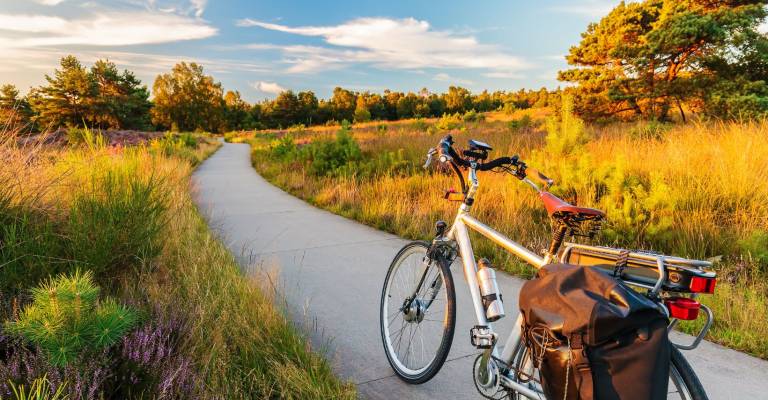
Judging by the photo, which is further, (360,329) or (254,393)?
(360,329)

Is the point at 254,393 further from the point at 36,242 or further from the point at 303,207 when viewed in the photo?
the point at 303,207

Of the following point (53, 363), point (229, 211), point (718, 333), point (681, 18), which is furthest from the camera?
point (681, 18)

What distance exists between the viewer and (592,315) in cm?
142

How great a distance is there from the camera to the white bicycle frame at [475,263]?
203 centimetres

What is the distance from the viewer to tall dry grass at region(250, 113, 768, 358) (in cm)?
412

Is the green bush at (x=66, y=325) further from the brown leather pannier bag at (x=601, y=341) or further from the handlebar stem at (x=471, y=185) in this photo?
the brown leather pannier bag at (x=601, y=341)

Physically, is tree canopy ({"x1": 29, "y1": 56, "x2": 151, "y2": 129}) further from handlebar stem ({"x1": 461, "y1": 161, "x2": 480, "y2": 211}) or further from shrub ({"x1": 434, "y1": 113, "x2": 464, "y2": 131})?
handlebar stem ({"x1": 461, "y1": 161, "x2": 480, "y2": 211})

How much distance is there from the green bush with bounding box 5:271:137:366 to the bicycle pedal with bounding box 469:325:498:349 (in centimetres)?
176

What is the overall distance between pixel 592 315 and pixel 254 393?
1.98m

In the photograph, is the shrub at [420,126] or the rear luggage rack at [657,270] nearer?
the rear luggage rack at [657,270]

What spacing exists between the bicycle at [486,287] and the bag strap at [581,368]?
277mm

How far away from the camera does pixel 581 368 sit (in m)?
1.45

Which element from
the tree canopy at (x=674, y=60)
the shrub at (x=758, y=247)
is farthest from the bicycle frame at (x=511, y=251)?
the tree canopy at (x=674, y=60)

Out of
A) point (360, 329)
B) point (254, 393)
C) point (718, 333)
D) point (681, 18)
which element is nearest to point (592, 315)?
point (254, 393)
